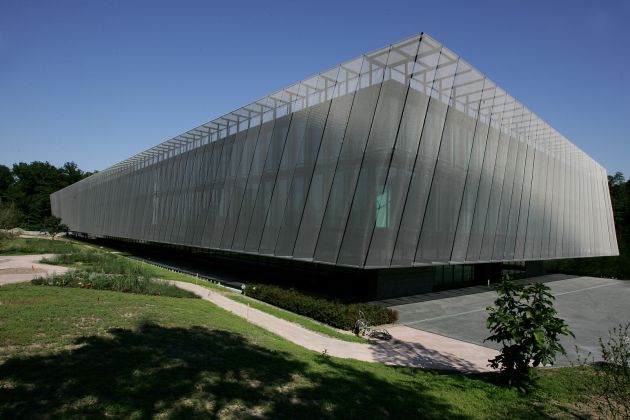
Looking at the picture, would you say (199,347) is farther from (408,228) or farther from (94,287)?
(408,228)

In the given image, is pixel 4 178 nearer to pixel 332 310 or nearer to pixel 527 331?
pixel 332 310

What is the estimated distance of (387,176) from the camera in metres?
16.8

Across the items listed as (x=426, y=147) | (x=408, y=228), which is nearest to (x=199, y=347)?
(x=408, y=228)

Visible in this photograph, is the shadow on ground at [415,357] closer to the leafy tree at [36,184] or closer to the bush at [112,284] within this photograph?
the bush at [112,284]

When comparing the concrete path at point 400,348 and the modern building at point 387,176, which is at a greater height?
the modern building at point 387,176

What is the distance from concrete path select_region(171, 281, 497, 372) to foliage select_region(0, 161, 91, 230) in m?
110

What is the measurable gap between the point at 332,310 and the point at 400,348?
378 cm

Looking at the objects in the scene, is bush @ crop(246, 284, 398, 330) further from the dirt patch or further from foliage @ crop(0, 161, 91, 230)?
foliage @ crop(0, 161, 91, 230)

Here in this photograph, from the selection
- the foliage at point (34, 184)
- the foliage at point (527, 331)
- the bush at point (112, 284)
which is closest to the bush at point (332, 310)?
the bush at point (112, 284)

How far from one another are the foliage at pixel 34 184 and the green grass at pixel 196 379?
11195cm

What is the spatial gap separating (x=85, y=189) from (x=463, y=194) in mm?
67197

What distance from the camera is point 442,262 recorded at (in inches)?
805

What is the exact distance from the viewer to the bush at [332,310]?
15.6m

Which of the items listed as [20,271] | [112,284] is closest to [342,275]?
[112,284]
